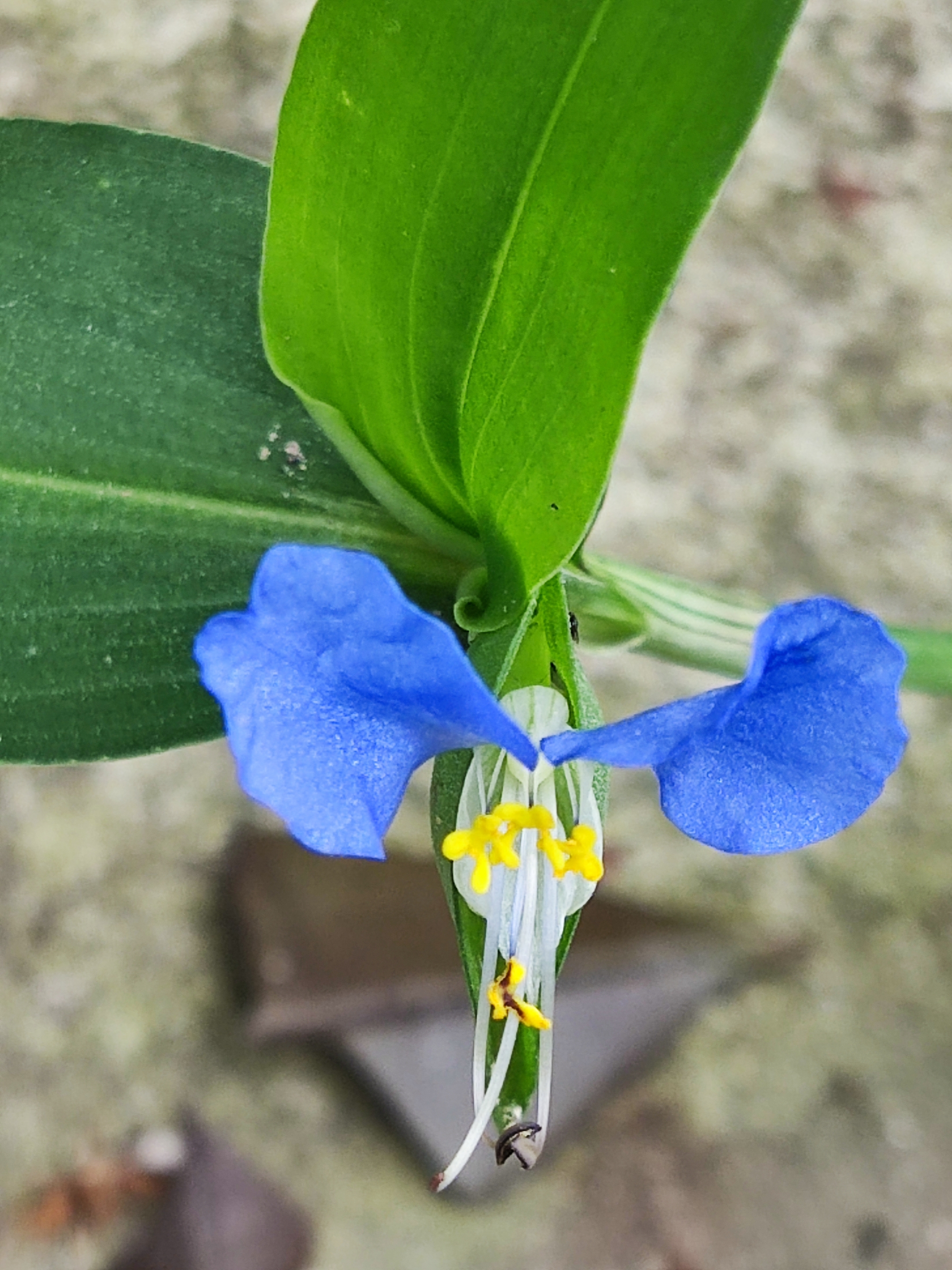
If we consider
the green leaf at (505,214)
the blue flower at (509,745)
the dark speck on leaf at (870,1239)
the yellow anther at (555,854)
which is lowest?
the dark speck on leaf at (870,1239)

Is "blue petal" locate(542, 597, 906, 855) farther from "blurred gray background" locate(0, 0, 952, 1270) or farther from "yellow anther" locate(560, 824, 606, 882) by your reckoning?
"blurred gray background" locate(0, 0, 952, 1270)

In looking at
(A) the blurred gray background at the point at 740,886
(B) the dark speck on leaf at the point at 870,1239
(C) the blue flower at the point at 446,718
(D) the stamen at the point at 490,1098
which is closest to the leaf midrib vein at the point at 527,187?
(C) the blue flower at the point at 446,718

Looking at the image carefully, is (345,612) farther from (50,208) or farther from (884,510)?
(884,510)

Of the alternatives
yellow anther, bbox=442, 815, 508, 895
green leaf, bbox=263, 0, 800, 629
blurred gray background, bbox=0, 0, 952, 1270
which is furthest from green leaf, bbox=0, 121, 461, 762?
blurred gray background, bbox=0, 0, 952, 1270

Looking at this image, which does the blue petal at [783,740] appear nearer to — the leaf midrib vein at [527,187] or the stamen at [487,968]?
the stamen at [487,968]

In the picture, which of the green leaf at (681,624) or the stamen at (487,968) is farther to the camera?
the green leaf at (681,624)

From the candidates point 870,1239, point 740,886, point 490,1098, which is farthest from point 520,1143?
point 870,1239
